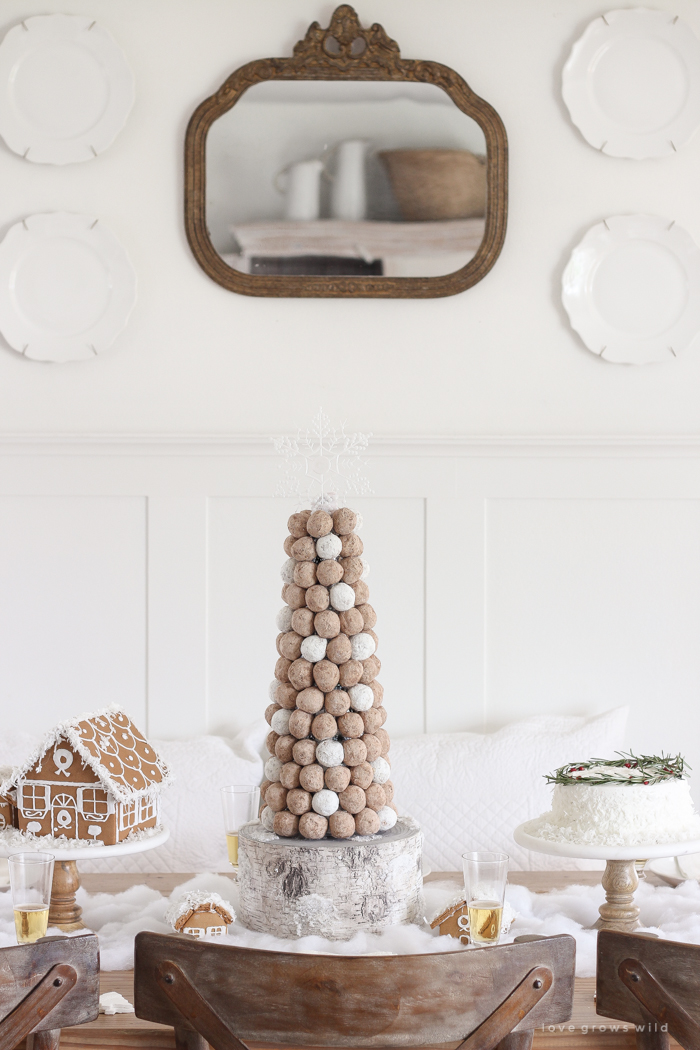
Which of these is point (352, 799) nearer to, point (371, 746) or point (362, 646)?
point (371, 746)

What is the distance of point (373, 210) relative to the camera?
→ 229 centimetres

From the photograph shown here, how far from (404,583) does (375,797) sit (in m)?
1.02

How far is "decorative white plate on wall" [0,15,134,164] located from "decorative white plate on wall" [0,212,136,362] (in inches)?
6.9

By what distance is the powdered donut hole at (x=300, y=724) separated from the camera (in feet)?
4.30

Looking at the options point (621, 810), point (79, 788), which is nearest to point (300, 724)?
point (79, 788)

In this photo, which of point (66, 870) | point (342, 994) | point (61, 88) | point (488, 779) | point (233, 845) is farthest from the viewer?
point (61, 88)

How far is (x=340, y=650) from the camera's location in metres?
1.32

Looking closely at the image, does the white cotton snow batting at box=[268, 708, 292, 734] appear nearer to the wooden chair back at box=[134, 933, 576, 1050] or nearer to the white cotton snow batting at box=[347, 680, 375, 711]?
the white cotton snow batting at box=[347, 680, 375, 711]

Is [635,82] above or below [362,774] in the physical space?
above

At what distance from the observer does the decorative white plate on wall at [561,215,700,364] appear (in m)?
2.31

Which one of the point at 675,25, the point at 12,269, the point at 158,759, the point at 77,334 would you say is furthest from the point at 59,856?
the point at 675,25

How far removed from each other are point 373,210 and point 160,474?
81 cm

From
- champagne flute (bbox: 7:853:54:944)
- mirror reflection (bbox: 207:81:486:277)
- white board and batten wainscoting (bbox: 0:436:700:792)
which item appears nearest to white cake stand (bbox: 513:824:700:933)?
champagne flute (bbox: 7:853:54:944)

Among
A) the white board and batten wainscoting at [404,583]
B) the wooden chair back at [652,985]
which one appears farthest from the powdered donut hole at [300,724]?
the white board and batten wainscoting at [404,583]
